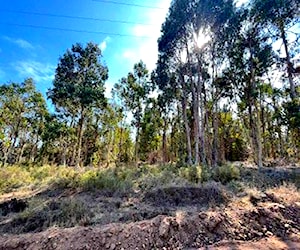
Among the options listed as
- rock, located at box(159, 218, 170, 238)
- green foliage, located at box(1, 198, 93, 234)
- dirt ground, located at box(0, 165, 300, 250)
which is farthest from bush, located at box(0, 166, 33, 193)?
rock, located at box(159, 218, 170, 238)

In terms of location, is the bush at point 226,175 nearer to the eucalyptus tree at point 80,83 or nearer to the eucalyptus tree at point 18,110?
the eucalyptus tree at point 80,83

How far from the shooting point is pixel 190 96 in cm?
2034

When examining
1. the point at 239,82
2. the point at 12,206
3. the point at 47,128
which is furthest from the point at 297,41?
the point at 47,128

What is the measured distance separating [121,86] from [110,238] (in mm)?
18057

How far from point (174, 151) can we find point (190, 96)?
8699 mm

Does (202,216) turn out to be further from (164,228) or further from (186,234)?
(164,228)

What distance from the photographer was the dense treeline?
47.3 ft

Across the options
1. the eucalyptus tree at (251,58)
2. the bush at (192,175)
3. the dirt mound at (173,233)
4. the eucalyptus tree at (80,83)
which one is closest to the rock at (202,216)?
the dirt mound at (173,233)

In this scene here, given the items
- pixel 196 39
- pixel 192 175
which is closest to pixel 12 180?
pixel 192 175

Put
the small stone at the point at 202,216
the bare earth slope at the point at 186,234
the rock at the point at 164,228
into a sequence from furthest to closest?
the small stone at the point at 202,216 < the rock at the point at 164,228 < the bare earth slope at the point at 186,234

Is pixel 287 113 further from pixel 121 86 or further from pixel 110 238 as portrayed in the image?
pixel 121 86

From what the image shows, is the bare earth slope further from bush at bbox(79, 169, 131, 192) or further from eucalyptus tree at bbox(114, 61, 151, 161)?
eucalyptus tree at bbox(114, 61, 151, 161)

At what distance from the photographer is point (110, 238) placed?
5.00 meters

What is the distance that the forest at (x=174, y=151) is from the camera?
5.27m
